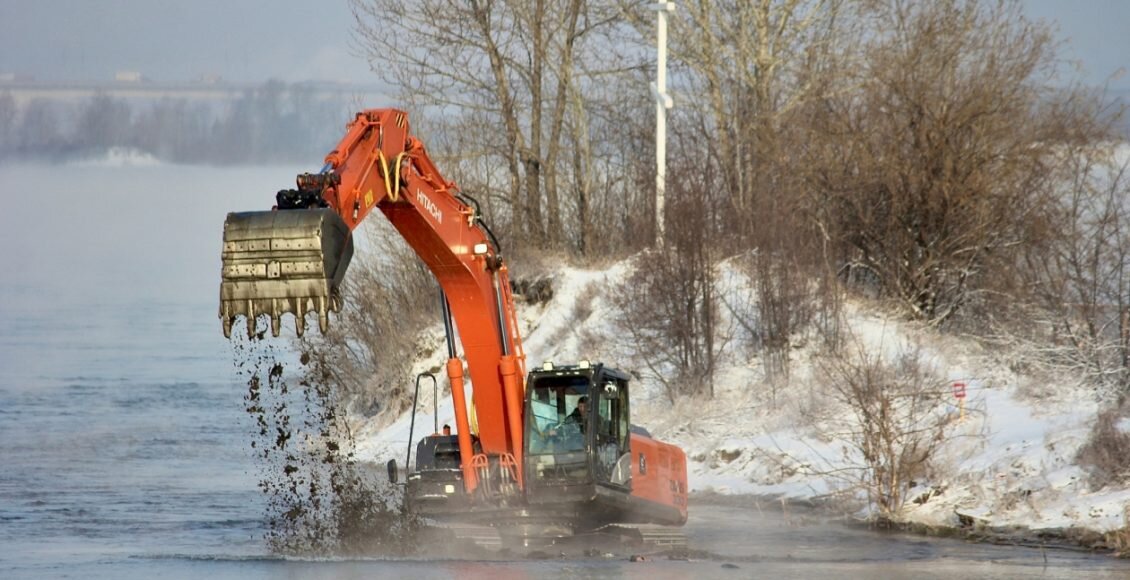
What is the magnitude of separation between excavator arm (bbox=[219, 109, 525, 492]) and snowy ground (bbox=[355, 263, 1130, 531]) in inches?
282

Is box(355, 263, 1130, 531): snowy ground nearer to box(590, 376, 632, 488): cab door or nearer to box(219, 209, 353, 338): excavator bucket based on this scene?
box(590, 376, 632, 488): cab door

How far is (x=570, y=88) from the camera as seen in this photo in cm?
4575

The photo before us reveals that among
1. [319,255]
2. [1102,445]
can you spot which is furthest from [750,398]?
[319,255]

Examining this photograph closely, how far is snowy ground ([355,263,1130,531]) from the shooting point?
77.1ft

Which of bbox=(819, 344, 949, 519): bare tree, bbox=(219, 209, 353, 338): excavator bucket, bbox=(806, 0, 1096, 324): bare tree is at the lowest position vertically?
bbox=(819, 344, 949, 519): bare tree

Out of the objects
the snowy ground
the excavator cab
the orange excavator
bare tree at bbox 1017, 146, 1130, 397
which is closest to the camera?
the orange excavator

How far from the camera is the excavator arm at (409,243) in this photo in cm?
1438

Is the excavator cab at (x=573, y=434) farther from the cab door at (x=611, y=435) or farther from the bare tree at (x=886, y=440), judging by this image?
the bare tree at (x=886, y=440)

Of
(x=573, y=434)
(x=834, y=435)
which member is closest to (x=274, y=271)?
(x=573, y=434)

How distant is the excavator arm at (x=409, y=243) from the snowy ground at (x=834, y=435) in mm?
7156

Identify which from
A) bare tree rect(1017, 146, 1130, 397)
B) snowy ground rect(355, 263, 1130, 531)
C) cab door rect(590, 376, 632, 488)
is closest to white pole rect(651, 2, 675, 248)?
snowy ground rect(355, 263, 1130, 531)

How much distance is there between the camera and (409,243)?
18.9m

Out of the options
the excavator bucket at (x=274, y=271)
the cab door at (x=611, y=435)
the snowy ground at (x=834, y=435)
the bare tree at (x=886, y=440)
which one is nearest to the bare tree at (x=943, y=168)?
the snowy ground at (x=834, y=435)

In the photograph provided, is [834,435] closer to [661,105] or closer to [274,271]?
[661,105]
